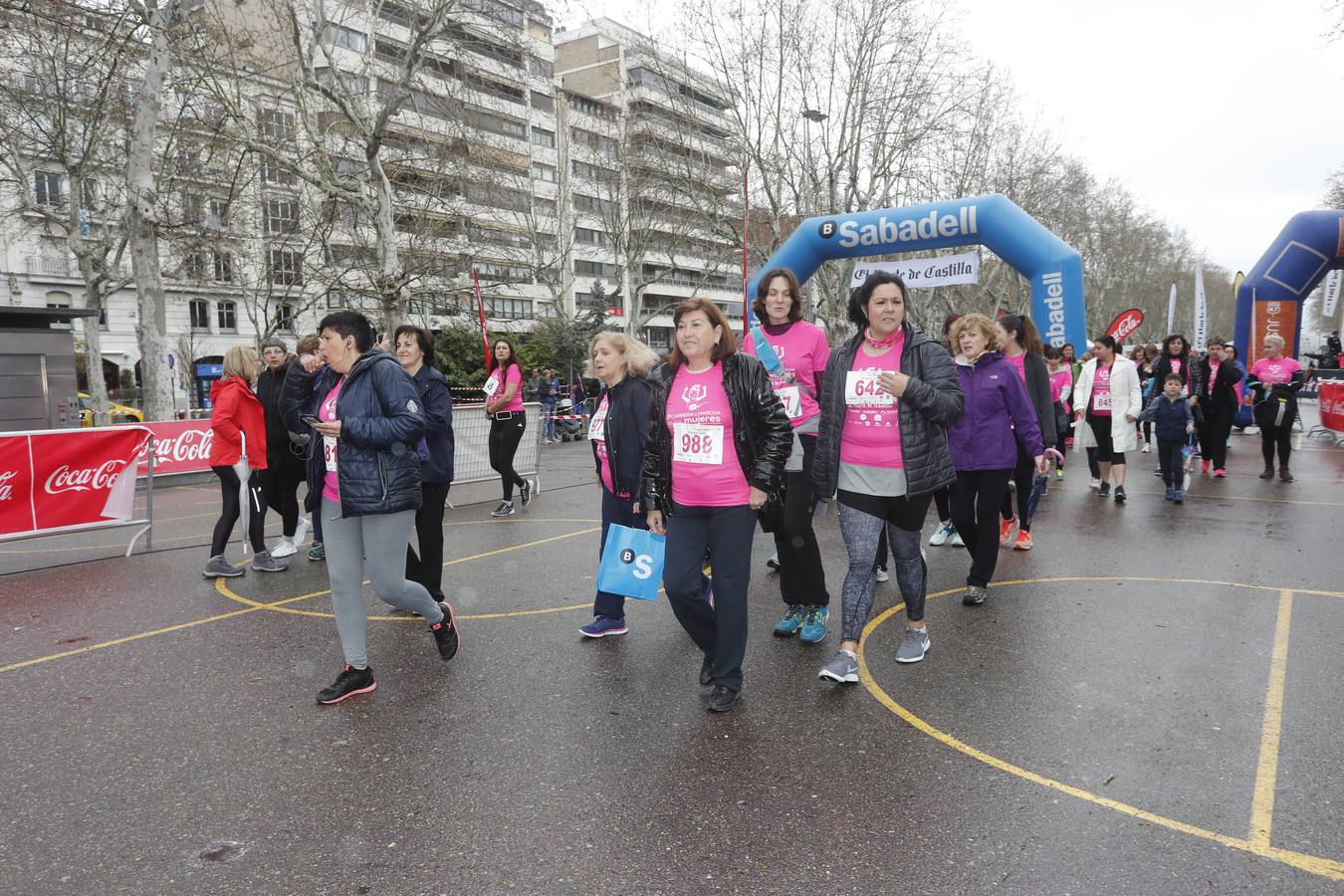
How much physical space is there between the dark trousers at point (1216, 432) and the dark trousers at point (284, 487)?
12.0m

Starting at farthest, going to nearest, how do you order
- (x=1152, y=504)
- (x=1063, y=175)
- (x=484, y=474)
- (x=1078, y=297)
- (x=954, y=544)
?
(x=1063, y=175)
(x=1078, y=297)
(x=484, y=474)
(x=1152, y=504)
(x=954, y=544)

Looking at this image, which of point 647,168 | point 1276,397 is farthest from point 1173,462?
point 647,168

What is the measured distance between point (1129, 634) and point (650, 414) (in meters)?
3.26

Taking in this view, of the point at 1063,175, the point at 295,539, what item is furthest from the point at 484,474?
the point at 1063,175

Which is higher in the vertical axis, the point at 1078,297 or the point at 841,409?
the point at 1078,297

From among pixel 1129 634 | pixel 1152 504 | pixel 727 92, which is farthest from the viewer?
pixel 727 92

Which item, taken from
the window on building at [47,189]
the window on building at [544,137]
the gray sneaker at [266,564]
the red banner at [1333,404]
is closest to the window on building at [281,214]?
the window on building at [47,189]

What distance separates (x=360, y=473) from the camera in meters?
4.12

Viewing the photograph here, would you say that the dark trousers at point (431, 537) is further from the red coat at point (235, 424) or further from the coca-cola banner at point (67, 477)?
the coca-cola banner at point (67, 477)

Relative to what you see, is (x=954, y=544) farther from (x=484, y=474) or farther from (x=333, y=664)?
(x=484, y=474)

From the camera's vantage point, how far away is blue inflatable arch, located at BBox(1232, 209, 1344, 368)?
20031 mm

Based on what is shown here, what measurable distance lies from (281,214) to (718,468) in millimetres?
36741

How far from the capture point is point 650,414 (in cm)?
417

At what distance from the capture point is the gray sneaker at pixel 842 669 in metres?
4.27
